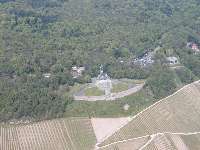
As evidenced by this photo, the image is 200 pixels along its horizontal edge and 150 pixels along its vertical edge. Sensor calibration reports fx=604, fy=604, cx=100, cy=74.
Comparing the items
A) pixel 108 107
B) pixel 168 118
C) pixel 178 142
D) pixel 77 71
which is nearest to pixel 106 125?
pixel 108 107

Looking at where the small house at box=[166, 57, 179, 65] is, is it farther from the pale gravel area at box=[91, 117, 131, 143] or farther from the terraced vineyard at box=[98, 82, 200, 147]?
the pale gravel area at box=[91, 117, 131, 143]

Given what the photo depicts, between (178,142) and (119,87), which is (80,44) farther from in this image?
(178,142)

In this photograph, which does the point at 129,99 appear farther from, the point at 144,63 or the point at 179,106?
the point at 144,63

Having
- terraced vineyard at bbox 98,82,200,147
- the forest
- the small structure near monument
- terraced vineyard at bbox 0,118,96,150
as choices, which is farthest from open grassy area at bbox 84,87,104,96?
terraced vineyard at bbox 98,82,200,147

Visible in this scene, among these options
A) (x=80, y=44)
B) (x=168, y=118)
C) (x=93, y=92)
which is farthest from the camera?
(x=80, y=44)

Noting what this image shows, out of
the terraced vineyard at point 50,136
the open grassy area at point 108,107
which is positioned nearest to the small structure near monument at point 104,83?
the open grassy area at point 108,107
